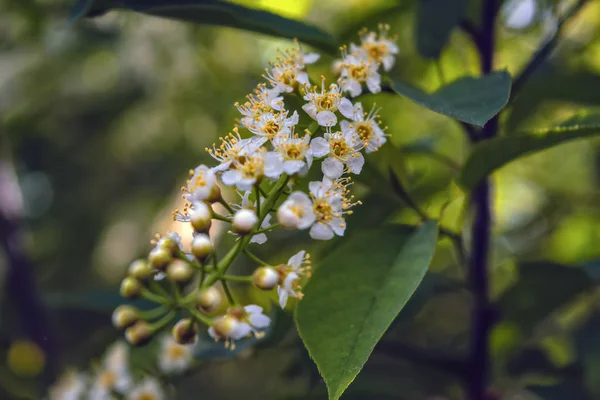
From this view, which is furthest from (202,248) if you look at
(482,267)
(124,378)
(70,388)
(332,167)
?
(70,388)

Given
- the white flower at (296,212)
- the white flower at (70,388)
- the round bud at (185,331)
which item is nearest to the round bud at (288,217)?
the white flower at (296,212)

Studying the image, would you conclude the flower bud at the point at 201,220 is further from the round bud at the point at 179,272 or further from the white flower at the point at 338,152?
the white flower at the point at 338,152

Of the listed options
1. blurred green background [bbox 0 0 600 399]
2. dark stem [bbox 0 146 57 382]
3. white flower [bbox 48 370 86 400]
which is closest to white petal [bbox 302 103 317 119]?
blurred green background [bbox 0 0 600 399]

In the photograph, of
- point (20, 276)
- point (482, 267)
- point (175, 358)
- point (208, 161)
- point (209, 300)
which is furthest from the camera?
point (20, 276)

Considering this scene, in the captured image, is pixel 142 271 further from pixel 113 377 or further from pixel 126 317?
pixel 113 377

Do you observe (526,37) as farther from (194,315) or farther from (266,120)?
(194,315)
